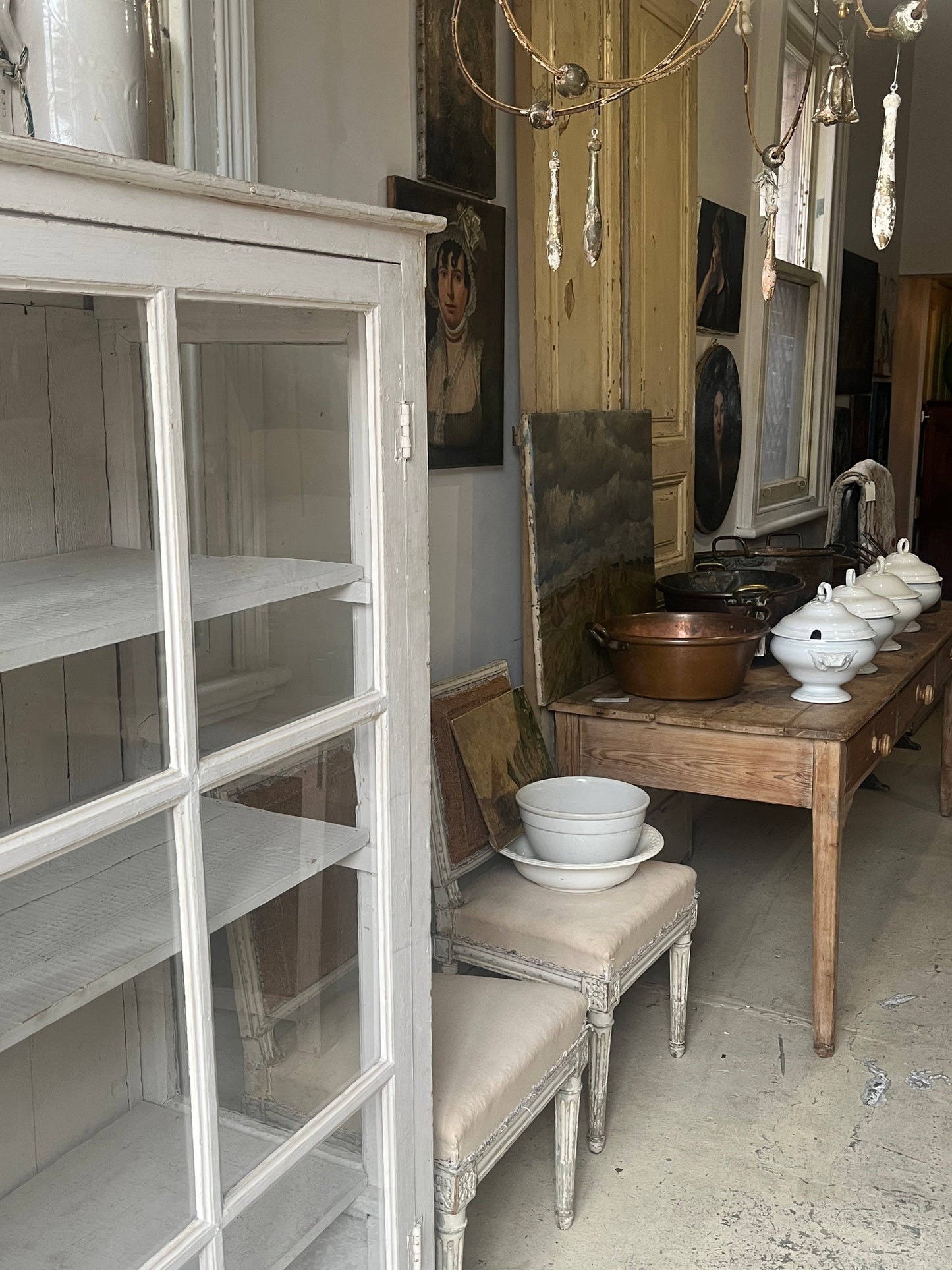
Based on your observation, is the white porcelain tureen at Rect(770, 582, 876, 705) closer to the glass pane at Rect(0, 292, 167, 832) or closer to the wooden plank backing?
the wooden plank backing

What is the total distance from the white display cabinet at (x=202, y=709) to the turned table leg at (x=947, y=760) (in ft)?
10.8

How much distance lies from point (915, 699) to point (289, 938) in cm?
265

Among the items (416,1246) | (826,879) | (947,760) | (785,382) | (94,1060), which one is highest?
(785,382)

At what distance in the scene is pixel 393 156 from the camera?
230 cm

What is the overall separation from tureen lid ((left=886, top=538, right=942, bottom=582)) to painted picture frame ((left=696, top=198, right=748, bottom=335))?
1018 mm

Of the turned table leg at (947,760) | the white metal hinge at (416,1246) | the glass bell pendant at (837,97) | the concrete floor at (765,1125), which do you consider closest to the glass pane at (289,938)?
the white metal hinge at (416,1246)

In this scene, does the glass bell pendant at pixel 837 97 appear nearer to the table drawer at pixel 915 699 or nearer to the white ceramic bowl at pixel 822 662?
the white ceramic bowl at pixel 822 662

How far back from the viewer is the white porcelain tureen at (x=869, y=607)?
10.9 feet

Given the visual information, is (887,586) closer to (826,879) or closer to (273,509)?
(826,879)

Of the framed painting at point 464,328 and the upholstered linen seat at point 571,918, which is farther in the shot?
the framed painting at point 464,328

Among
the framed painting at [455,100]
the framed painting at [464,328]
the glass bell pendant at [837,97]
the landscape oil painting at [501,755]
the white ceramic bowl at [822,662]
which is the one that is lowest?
the landscape oil painting at [501,755]

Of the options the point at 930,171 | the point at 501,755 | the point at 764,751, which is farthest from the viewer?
the point at 930,171

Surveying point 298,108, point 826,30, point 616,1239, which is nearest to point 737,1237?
point 616,1239

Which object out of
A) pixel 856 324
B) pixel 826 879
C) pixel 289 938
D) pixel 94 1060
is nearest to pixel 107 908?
pixel 94 1060
